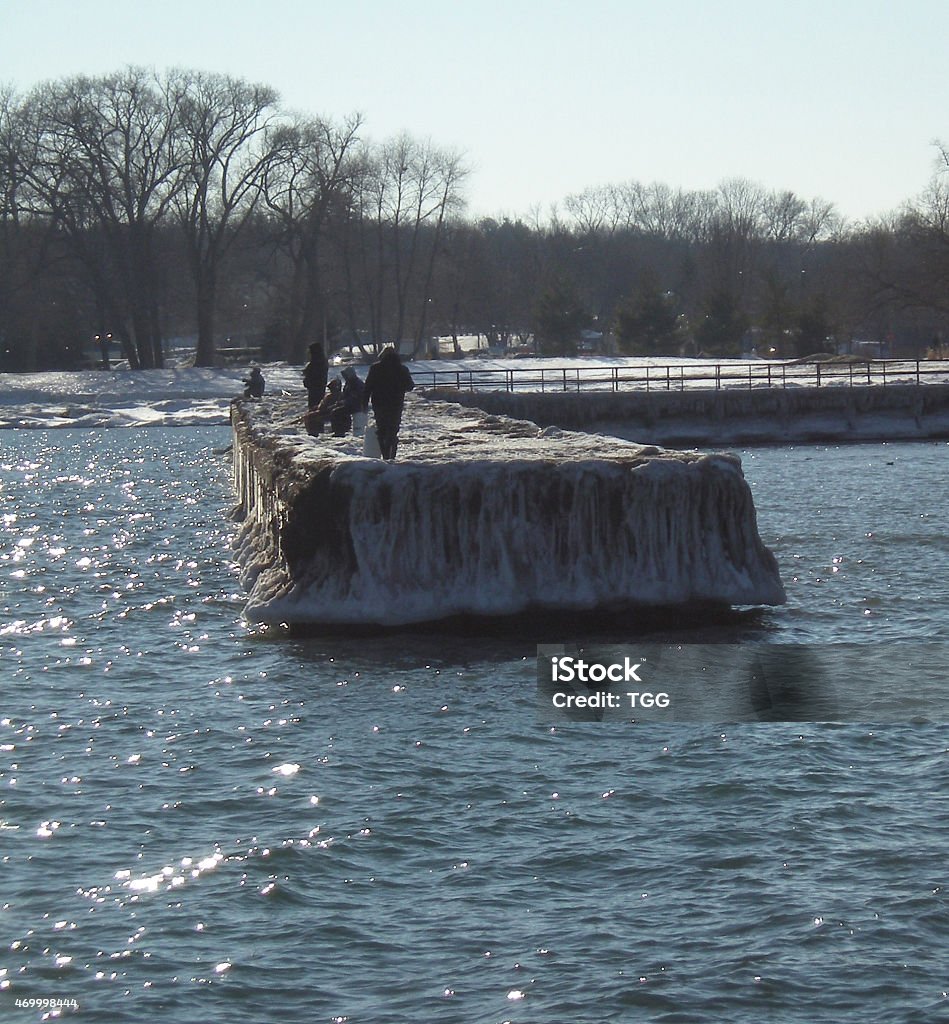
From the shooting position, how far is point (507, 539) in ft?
53.1

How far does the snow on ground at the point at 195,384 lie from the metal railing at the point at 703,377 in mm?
134

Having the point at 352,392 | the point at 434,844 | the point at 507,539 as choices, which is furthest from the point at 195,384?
the point at 434,844

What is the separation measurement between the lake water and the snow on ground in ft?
167

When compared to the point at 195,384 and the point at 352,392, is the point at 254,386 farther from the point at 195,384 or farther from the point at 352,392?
the point at 195,384

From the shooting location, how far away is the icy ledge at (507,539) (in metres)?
16.0

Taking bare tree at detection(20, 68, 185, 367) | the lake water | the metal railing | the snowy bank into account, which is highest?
bare tree at detection(20, 68, 185, 367)

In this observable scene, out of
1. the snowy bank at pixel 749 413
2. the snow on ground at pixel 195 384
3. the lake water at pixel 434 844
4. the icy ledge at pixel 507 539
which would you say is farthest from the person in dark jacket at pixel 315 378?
the snow on ground at pixel 195 384

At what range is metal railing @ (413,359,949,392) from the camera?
60500 millimetres

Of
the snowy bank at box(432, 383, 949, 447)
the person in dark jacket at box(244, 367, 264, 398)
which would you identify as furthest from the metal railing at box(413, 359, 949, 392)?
the person in dark jacket at box(244, 367, 264, 398)

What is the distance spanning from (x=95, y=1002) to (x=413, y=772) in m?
3.78

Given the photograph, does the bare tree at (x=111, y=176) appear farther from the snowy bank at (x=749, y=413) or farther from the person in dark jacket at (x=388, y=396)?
the person in dark jacket at (x=388, y=396)

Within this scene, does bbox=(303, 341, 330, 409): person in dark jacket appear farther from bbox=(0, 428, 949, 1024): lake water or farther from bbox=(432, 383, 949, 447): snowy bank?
bbox=(432, 383, 949, 447): snowy bank

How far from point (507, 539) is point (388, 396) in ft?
10.7

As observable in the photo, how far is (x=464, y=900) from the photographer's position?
8.61m
